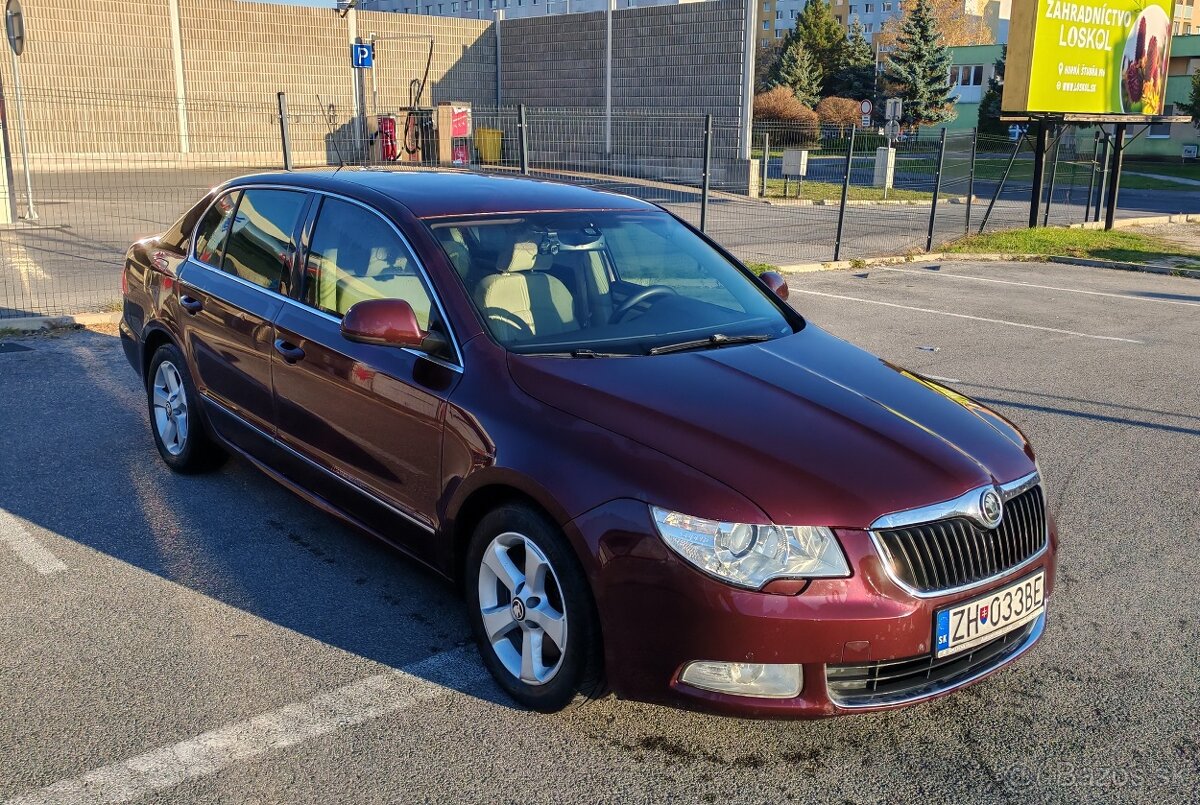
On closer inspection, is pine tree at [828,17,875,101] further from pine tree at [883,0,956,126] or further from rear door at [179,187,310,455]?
rear door at [179,187,310,455]

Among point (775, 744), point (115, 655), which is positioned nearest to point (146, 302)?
point (115, 655)

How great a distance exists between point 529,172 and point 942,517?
55.3 feet

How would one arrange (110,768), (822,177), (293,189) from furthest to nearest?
1. (822,177)
2. (293,189)
3. (110,768)

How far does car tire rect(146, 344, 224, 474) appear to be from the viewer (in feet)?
17.6

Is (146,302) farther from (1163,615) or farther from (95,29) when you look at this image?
(95,29)

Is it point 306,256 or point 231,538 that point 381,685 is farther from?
point 306,256

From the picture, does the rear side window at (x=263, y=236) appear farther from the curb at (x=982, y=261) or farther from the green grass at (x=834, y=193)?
the green grass at (x=834, y=193)

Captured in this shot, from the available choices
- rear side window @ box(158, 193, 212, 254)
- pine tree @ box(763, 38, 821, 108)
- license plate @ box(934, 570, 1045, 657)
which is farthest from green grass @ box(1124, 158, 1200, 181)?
license plate @ box(934, 570, 1045, 657)

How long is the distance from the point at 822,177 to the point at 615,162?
6496mm

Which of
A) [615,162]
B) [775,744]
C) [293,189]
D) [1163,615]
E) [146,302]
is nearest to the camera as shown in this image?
[775,744]

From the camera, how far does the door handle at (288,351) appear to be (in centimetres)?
434

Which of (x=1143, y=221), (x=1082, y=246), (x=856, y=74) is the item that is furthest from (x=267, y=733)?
(x=856, y=74)

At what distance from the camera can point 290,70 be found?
33.1 m

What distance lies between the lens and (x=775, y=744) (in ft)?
10.8
